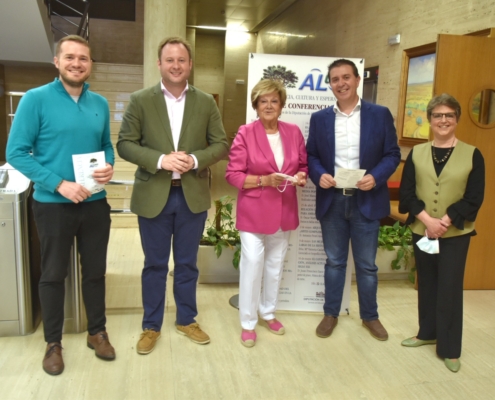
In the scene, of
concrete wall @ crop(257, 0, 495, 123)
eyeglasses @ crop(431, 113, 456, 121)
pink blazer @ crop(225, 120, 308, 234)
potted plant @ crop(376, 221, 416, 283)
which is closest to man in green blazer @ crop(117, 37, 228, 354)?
pink blazer @ crop(225, 120, 308, 234)

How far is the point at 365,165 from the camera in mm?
2893

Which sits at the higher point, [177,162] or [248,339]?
[177,162]

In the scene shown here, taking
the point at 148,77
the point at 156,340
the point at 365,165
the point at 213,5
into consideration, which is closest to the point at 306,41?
the point at 213,5

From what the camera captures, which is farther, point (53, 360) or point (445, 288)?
point (445, 288)

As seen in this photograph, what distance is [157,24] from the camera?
21.2 ft

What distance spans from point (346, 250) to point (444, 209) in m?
0.74

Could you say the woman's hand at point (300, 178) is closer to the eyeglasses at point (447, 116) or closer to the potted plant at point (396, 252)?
the eyeglasses at point (447, 116)

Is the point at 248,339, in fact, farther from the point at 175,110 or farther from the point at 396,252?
the point at 396,252

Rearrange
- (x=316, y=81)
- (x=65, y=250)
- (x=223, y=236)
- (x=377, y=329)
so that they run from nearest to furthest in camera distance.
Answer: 1. (x=65, y=250)
2. (x=377, y=329)
3. (x=316, y=81)
4. (x=223, y=236)

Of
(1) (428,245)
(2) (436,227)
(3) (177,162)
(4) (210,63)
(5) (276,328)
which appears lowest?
(5) (276,328)

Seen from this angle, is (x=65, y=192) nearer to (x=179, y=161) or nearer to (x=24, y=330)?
(x=179, y=161)

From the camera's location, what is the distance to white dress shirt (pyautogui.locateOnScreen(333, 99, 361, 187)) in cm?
291

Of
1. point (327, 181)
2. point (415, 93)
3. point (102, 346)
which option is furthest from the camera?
point (415, 93)

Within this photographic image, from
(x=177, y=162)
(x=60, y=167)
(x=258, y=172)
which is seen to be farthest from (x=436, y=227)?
(x=60, y=167)
